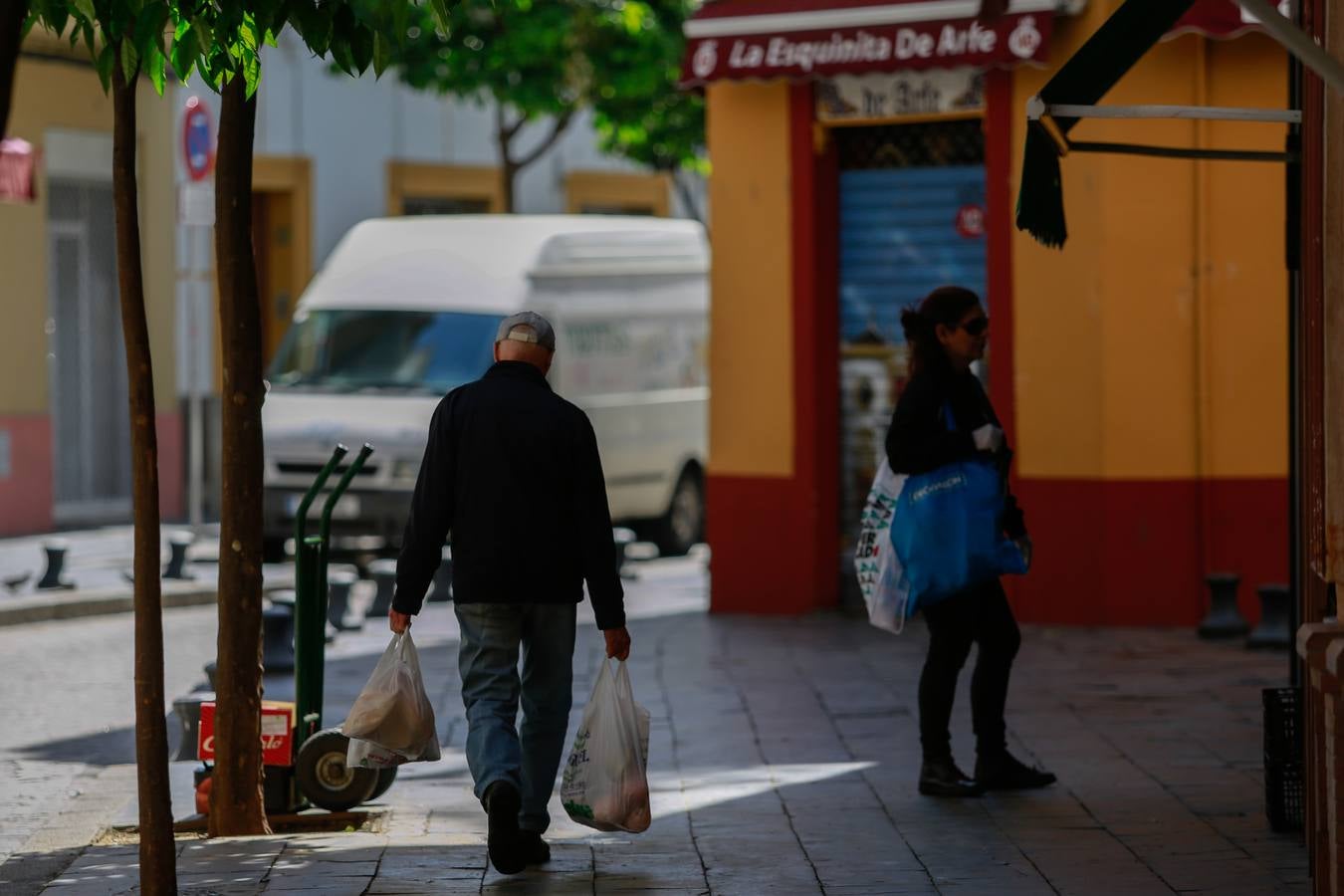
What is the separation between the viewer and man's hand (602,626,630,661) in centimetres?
714

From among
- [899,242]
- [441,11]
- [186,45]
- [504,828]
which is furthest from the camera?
[899,242]

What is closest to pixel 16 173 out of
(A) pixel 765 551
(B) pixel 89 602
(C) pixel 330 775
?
(B) pixel 89 602

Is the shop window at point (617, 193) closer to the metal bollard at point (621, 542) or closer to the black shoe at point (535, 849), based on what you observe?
the metal bollard at point (621, 542)

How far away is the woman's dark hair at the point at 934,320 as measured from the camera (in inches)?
332

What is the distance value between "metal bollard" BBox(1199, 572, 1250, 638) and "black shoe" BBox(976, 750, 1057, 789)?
450cm

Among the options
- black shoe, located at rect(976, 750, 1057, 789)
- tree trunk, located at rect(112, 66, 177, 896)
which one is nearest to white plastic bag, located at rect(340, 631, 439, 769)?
tree trunk, located at rect(112, 66, 177, 896)

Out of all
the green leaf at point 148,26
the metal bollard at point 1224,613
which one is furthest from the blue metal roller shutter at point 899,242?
the green leaf at point 148,26

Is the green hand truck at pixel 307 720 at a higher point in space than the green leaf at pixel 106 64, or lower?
lower

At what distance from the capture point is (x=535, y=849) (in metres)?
7.19

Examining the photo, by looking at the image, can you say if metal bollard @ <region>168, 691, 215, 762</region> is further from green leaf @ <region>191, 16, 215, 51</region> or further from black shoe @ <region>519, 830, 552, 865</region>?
green leaf @ <region>191, 16, 215, 51</region>

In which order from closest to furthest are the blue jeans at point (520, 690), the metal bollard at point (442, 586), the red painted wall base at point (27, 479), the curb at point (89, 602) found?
1. the blue jeans at point (520, 690)
2. the curb at point (89, 602)
3. the metal bollard at point (442, 586)
4. the red painted wall base at point (27, 479)

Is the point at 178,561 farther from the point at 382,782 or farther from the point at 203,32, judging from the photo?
the point at 203,32

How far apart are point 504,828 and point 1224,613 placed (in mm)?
6828

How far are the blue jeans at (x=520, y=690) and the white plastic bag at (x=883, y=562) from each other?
1.37 m
